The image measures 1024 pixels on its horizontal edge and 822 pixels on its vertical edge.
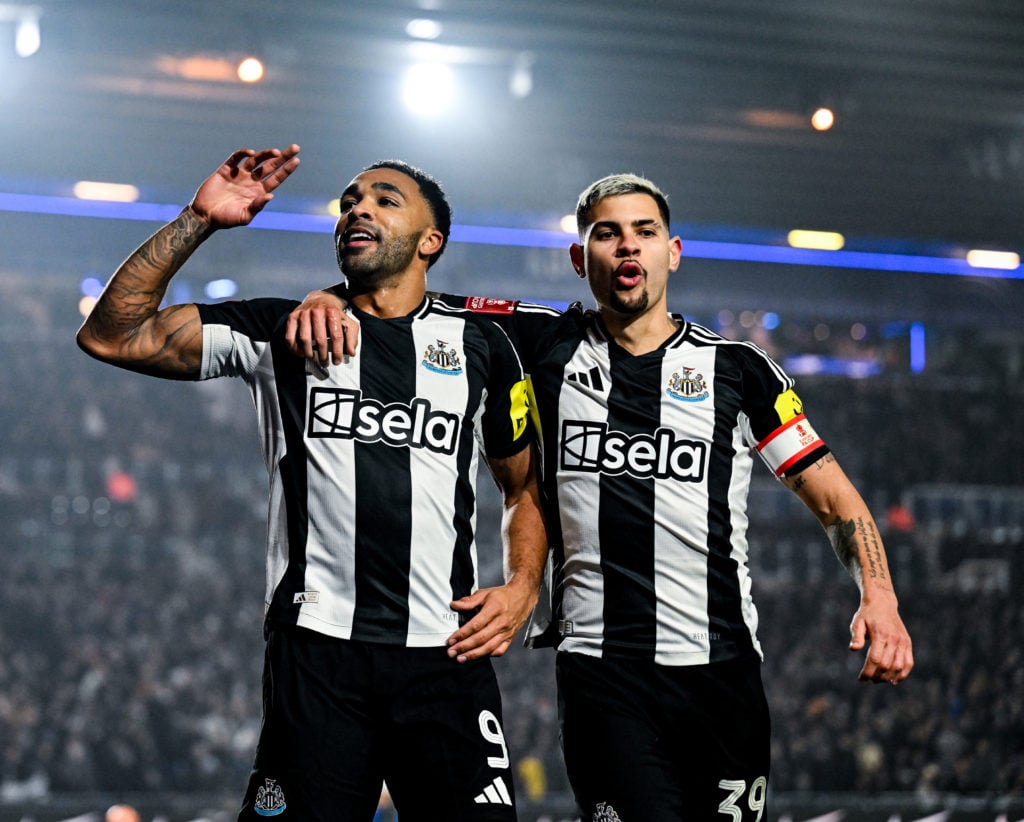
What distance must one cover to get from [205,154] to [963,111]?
25.9 ft

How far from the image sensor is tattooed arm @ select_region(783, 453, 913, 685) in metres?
2.98

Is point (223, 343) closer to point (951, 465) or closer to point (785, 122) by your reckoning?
point (785, 122)

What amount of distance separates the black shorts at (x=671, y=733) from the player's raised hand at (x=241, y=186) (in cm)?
150

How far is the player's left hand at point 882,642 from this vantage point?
297cm

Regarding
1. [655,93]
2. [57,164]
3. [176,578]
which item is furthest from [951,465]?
[57,164]

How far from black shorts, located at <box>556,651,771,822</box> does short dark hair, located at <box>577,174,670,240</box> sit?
131cm

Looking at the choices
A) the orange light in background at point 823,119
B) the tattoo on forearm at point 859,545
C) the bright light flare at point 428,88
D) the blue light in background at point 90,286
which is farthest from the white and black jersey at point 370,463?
the blue light in background at point 90,286

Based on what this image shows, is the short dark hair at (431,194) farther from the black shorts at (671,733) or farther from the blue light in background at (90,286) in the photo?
the blue light in background at (90,286)

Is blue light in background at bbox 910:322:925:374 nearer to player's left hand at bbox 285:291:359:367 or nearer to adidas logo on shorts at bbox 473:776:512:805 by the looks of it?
player's left hand at bbox 285:291:359:367

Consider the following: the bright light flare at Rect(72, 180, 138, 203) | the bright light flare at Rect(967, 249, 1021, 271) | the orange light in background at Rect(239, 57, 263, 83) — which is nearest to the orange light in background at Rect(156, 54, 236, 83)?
the orange light in background at Rect(239, 57, 263, 83)

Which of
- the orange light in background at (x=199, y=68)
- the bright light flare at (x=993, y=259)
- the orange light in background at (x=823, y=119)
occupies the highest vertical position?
the orange light in background at (x=199, y=68)

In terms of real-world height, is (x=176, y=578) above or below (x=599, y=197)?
below

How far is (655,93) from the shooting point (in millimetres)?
11109

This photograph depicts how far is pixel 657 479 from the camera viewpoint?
3.34 m
